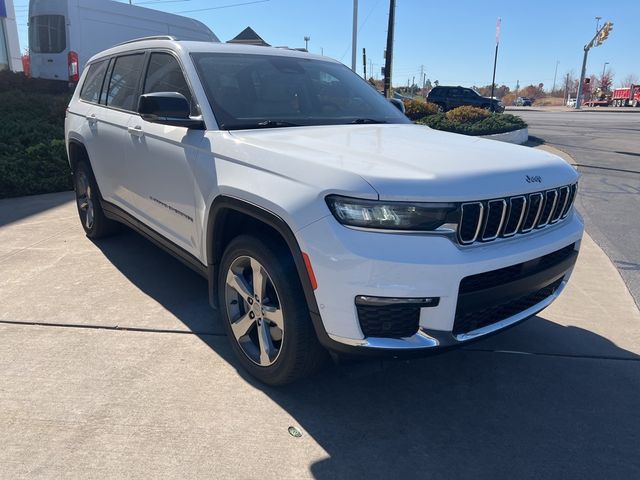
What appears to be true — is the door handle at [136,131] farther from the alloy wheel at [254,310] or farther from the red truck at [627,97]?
the red truck at [627,97]

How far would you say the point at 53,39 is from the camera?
1332 centimetres

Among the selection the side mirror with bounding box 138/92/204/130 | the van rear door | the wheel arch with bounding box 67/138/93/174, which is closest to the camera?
the side mirror with bounding box 138/92/204/130

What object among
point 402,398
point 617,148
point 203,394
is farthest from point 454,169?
point 617,148

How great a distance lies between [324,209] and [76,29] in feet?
43.2

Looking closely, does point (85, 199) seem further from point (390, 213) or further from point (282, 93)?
point (390, 213)

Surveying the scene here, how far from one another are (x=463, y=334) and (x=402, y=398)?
2.24 feet

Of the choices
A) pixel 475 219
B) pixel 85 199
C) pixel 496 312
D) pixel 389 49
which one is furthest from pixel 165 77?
pixel 389 49

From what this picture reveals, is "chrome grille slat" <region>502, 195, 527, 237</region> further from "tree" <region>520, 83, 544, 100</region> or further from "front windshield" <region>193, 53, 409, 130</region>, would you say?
"tree" <region>520, 83, 544, 100</region>

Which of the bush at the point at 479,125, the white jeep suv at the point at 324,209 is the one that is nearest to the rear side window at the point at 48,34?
the bush at the point at 479,125

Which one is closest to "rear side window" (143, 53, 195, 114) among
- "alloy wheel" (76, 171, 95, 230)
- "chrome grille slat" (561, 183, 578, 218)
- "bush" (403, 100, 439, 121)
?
"alloy wheel" (76, 171, 95, 230)

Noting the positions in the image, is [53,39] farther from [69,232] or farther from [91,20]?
[69,232]

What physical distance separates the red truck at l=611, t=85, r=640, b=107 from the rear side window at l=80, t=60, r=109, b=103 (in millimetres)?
71210

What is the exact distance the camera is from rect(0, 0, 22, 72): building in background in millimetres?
18891

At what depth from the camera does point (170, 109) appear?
3146mm
